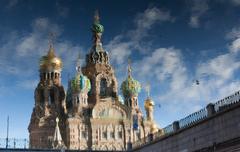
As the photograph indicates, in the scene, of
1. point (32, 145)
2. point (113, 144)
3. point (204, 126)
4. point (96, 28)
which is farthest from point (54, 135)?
point (204, 126)

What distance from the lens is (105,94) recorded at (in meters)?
101

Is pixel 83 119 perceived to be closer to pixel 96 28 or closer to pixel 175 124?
pixel 96 28

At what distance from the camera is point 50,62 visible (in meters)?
97.0

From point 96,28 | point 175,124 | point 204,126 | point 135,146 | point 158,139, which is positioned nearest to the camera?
point 204,126

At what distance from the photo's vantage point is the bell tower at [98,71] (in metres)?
98.6

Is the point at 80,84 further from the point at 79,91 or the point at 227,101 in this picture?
the point at 227,101

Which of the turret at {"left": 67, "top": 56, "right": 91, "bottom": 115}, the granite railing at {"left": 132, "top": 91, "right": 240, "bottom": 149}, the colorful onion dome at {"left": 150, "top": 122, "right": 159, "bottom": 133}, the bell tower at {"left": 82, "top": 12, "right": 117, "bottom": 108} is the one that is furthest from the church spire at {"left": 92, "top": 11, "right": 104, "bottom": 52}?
the granite railing at {"left": 132, "top": 91, "right": 240, "bottom": 149}

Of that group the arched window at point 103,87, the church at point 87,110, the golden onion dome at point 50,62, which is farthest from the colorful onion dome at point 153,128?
the golden onion dome at point 50,62

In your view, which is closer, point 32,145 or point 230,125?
point 230,125

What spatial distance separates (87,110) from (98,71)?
427 inches

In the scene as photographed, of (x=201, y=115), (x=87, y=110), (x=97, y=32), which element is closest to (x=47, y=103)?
Result: (x=87, y=110)

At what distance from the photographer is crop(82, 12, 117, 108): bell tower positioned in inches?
3880

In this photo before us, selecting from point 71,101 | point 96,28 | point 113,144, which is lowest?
point 113,144

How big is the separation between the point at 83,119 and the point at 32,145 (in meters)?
11.0
